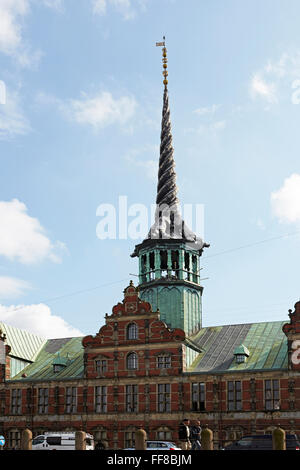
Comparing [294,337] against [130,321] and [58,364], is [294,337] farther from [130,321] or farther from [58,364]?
[58,364]

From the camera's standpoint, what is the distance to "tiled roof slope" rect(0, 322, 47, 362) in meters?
68.9

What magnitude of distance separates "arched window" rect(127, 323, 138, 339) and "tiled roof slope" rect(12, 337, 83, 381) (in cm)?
650

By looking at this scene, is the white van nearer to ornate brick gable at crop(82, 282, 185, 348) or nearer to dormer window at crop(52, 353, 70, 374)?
ornate brick gable at crop(82, 282, 185, 348)

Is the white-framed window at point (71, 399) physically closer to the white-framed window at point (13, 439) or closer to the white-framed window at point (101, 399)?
the white-framed window at point (101, 399)

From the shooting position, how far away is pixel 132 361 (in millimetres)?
61031

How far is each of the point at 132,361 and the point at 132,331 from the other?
108 inches

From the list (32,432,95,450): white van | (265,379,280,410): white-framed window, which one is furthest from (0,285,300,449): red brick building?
(32,432,95,450): white van

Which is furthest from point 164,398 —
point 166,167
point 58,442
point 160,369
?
point 166,167

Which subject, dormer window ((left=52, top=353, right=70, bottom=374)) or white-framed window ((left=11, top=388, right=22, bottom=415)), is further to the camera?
dormer window ((left=52, top=353, right=70, bottom=374))

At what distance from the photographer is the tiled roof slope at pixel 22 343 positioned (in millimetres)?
68938

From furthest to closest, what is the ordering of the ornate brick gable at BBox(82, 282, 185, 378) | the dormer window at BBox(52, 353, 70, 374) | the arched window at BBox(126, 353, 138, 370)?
the dormer window at BBox(52, 353, 70, 374) → the arched window at BBox(126, 353, 138, 370) → the ornate brick gable at BBox(82, 282, 185, 378)

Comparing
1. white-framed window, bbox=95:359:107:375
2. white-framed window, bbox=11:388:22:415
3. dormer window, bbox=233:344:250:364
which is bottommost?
white-framed window, bbox=11:388:22:415
